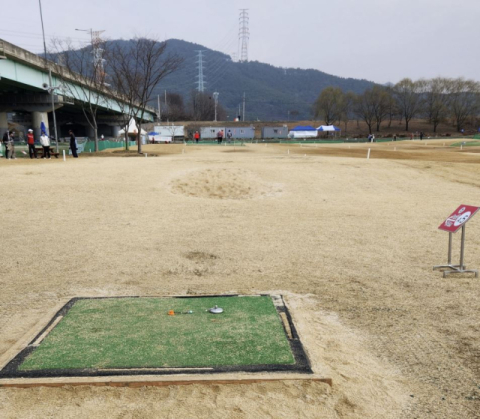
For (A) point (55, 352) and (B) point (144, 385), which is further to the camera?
(A) point (55, 352)

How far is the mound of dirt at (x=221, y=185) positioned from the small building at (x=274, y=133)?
2275 inches

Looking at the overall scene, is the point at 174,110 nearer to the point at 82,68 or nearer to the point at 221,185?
the point at 82,68

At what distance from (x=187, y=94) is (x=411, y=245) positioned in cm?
19879

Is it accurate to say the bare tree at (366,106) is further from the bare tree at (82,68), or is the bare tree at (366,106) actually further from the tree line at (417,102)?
the bare tree at (82,68)

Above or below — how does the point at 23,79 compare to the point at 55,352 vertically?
above

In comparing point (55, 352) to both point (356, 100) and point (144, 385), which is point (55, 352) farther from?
point (356, 100)

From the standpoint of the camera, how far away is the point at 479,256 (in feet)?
28.0

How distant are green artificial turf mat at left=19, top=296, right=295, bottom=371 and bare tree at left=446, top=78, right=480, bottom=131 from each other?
100 meters

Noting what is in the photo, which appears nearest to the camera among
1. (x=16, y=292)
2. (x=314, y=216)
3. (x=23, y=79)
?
(x=16, y=292)

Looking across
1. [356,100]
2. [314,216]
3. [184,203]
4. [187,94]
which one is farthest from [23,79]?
[187,94]

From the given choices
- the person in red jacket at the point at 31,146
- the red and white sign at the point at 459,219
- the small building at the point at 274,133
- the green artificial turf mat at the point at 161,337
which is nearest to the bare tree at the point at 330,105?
the small building at the point at 274,133

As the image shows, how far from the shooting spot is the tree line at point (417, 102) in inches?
3504

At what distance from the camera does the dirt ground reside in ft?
11.9

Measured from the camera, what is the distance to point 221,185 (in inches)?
663
